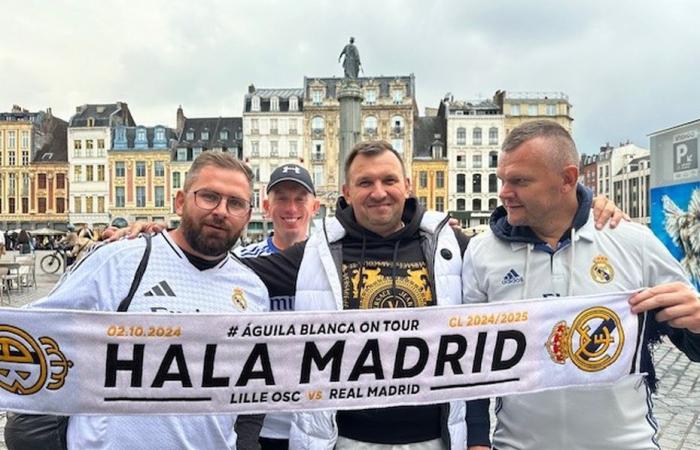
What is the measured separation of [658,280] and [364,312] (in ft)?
4.86

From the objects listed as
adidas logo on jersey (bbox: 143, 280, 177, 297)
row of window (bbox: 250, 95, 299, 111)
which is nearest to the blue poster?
adidas logo on jersey (bbox: 143, 280, 177, 297)

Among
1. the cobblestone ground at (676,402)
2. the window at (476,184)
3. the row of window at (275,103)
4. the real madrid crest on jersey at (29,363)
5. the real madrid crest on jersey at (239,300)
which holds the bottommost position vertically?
the cobblestone ground at (676,402)

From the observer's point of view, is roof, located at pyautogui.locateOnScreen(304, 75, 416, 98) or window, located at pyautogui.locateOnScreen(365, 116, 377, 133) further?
roof, located at pyautogui.locateOnScreen(304, 75, 416, 98)

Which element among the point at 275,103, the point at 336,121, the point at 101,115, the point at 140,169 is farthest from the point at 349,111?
the point at 101,115

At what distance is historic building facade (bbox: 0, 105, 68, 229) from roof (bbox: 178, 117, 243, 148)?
14.9 meters

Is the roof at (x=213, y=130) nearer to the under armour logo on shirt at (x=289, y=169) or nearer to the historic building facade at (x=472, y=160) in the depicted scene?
the historic building facade at (x=472, y=160)

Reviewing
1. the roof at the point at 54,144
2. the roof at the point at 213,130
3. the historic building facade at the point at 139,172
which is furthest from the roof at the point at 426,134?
the roof at the point at 54,144

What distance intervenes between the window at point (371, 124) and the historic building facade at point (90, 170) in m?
29.9

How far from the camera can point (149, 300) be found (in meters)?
2.73

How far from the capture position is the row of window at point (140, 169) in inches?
2574

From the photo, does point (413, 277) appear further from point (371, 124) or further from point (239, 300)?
point (371, 124)

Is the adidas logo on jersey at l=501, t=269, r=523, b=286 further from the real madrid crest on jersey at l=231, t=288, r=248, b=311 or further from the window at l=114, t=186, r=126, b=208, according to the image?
the window at l=114, t=186, r=126, b=208

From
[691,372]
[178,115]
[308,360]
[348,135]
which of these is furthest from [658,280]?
[178,115]

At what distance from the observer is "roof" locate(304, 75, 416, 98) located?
65.4 meters
